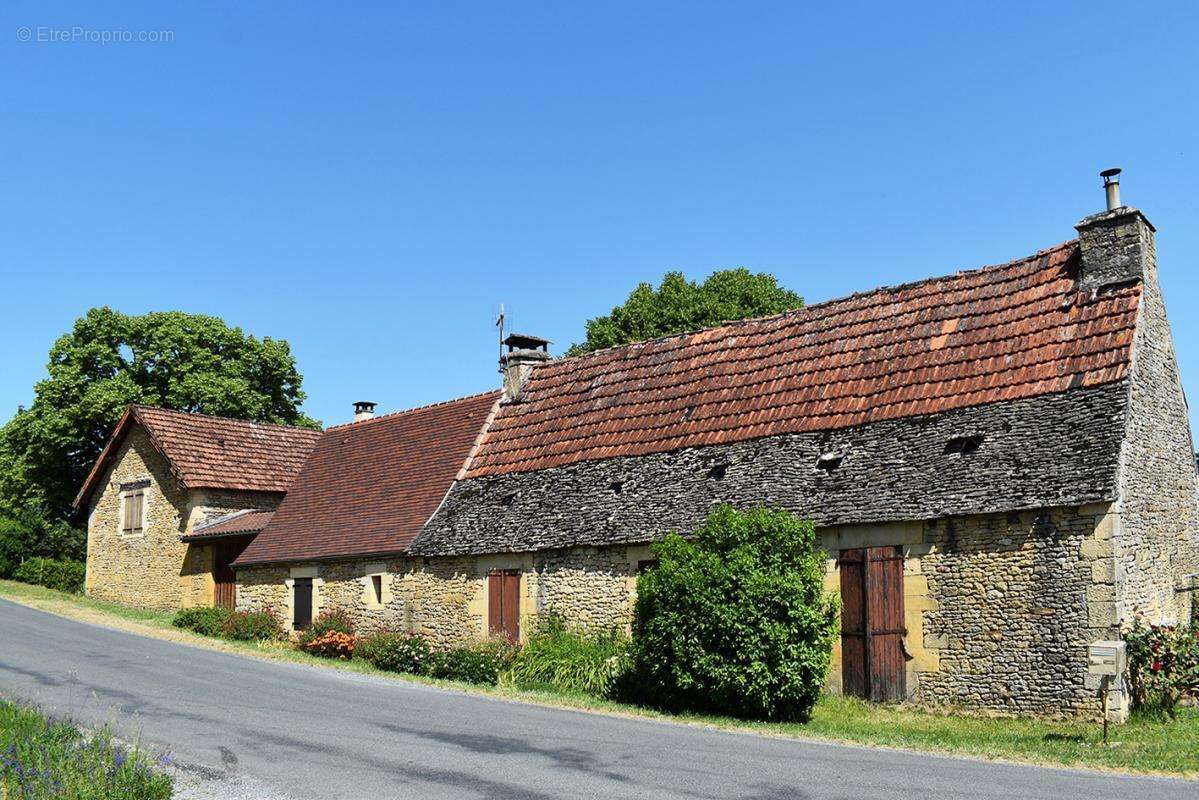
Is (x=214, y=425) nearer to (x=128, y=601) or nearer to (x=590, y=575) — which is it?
(x=128, y=601)

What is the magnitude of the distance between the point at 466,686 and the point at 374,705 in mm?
3469

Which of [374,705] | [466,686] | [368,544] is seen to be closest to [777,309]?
[368,544]

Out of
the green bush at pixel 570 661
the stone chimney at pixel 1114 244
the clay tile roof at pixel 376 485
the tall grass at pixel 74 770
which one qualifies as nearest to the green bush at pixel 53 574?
the clay tile roof at pixel 376 485

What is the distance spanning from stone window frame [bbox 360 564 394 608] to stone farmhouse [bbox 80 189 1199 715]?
0.06m

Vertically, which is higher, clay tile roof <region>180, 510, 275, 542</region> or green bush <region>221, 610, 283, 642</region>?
clay tile roof <region>180, 510, 275, 542</region>

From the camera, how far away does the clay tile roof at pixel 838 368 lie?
15.7 m

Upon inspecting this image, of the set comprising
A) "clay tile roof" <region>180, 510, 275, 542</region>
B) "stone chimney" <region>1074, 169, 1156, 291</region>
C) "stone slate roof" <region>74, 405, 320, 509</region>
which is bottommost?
"clay tile roof" <region>180, 510, 275, 542</region>

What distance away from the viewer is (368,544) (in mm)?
21906

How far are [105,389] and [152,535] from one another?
9871 mm

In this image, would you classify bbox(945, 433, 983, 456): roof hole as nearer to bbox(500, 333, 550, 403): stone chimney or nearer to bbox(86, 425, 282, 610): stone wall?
bbox(500, 333, 550, 403): stone chimney

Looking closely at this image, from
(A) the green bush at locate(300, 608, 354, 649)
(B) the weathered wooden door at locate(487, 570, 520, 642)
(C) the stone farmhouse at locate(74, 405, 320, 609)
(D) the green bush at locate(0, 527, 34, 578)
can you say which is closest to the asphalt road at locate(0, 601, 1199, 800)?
(B) the weathered wooden door at locate(487, 570, 520, 642)

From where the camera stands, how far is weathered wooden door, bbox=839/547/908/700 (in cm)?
1495

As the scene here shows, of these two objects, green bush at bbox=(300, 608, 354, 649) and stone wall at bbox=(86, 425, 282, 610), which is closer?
green bush at bbox=(300, 608, 354, 649)

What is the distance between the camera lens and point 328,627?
21875 millimetres
